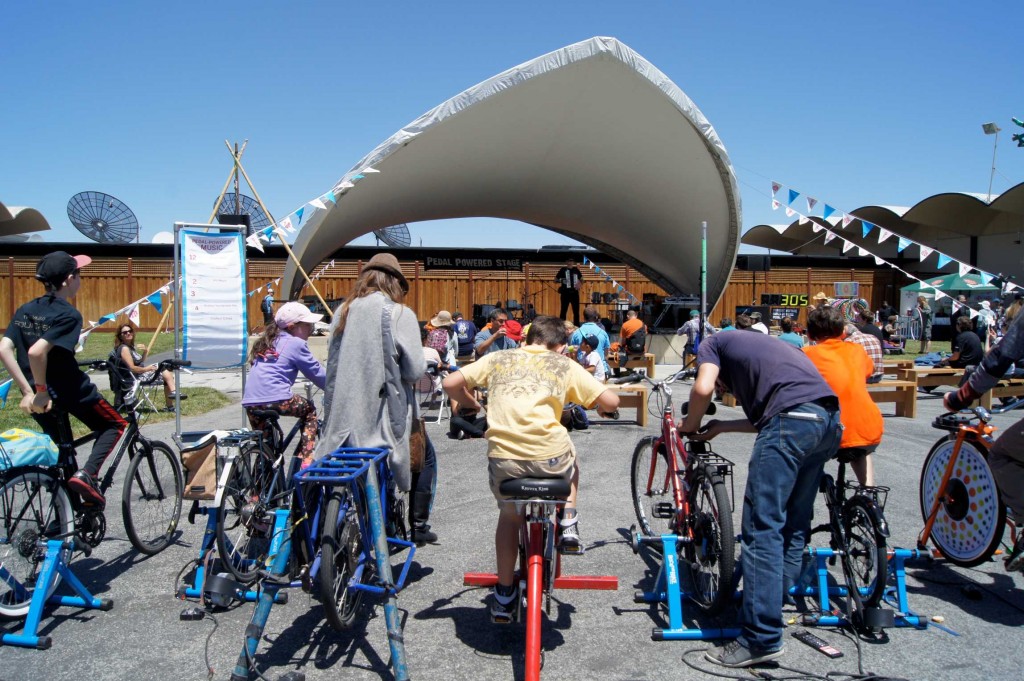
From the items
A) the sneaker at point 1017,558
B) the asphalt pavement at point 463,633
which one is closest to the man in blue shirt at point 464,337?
the asphalt pavement at point 463,633

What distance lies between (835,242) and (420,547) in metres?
34.0

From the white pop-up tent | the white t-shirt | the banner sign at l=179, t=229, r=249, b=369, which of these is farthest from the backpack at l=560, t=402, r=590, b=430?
the white pop-up tent

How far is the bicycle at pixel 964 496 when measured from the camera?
3.92 meters

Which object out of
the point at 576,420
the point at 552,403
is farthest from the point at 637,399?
the point at 552,403

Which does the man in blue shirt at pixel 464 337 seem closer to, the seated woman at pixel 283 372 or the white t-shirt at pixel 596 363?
the white t-shirt at pixel 596 363

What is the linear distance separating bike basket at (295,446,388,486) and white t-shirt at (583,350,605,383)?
6.23 meters

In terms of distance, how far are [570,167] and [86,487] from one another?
1370 cm

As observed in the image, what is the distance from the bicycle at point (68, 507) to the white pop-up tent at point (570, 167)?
332 inches

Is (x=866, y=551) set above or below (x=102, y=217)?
below

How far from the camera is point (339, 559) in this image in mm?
3084

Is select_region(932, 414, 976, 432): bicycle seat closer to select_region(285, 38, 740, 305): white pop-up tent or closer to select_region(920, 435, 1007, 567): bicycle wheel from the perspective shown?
select_region(920, 435, 1007, 567): bicycle wheel

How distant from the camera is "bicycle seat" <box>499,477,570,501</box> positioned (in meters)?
3.01

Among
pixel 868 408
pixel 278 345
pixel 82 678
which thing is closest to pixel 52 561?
pixel 82 678

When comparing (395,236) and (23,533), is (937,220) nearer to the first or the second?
(395,236)
